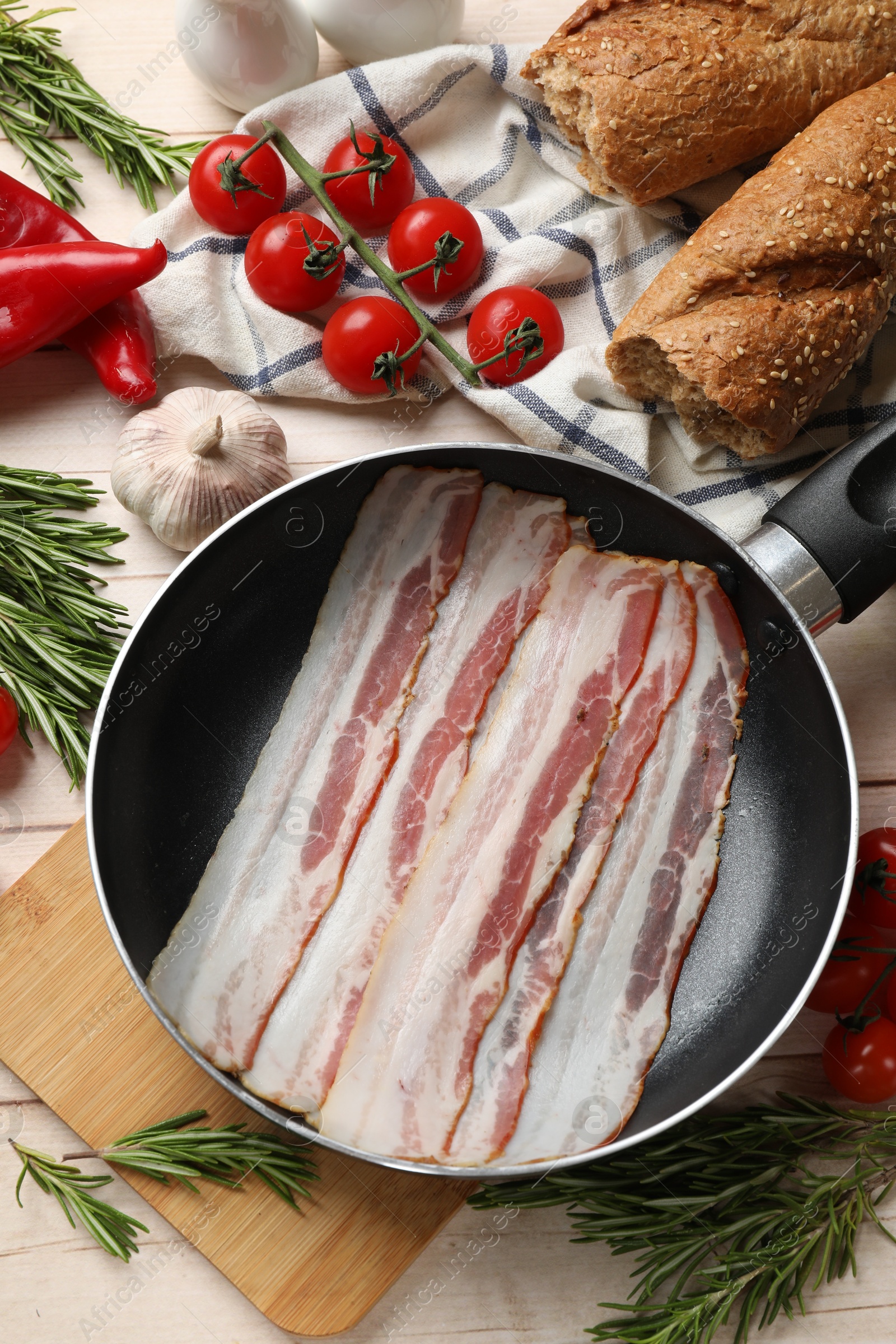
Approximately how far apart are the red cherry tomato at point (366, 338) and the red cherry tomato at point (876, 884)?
3.82ft

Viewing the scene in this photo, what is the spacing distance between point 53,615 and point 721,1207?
1.51 metres

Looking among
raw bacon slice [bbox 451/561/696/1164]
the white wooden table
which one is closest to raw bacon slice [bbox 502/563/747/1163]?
raw bacon slice [bbox 451/561/696/1164]

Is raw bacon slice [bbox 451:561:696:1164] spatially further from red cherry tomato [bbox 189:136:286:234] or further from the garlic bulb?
red cherry tomato [bbox 189:136:286:234]

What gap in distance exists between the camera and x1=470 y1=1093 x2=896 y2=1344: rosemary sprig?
4.83 ft

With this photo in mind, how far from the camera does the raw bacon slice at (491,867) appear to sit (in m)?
1.56

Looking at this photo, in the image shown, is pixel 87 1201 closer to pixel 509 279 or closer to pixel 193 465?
pixel 193 465

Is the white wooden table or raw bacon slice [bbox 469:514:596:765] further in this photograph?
raw bacon slice [bbox 469:514:596:765]

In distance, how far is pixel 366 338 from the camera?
167cm

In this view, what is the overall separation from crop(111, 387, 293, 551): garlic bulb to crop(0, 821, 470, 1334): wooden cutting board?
56 cm

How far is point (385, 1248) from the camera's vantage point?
151cm

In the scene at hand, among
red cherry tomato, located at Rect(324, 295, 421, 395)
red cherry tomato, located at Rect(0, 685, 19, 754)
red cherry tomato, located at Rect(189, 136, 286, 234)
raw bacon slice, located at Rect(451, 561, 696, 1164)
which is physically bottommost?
raw bacon slice, located at Rect(451, 561, 696, 1164)

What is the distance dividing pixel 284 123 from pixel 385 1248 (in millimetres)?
1980

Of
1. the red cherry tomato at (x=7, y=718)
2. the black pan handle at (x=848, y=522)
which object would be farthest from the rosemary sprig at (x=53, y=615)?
the black pan handle at (x=848, y=522)

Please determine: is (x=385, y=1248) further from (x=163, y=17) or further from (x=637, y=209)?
(x=163, y=17)
